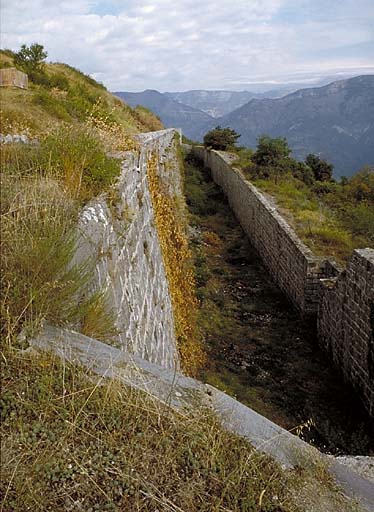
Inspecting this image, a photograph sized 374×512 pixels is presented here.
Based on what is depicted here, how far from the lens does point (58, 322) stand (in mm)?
2707

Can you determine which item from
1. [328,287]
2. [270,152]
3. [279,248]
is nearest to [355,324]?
[328,287]

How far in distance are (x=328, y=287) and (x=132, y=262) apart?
15.0ft

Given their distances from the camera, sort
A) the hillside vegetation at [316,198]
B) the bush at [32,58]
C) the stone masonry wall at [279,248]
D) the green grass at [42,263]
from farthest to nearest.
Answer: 1. the bush at [32,58]
2. the hillside vegetation at [316,198]
3. the stone masonry wall at [279,248]
4. the green grass at [42,263]

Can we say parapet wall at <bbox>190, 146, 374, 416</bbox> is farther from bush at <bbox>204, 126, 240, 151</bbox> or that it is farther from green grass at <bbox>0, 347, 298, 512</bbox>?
bush at <bbox>204, 126, 240, 151</bbox>

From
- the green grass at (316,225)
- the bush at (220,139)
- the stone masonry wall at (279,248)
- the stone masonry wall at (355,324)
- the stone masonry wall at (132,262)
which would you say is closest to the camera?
the stone masonry wall at (132,262)

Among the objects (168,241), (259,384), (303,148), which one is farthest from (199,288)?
(303,148)

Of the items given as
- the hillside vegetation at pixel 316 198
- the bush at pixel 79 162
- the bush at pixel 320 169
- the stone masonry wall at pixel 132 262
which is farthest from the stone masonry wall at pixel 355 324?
the bush at pixel 320 169

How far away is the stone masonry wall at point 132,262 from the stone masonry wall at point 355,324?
240 cm

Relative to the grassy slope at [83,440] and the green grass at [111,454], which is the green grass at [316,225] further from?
Answer: the green grass at [111,454]

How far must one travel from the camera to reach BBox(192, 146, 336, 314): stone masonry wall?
9134 millimetres

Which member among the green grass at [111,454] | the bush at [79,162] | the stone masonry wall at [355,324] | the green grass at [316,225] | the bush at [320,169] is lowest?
the stone masonry wall at [355,324]

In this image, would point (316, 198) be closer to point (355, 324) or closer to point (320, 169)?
point (320, 169)

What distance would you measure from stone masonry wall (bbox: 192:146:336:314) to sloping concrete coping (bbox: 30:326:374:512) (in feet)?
21.9

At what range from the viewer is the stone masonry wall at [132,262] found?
366 centimetres
